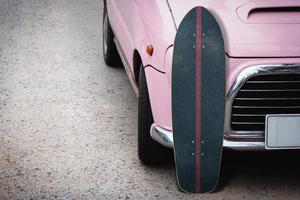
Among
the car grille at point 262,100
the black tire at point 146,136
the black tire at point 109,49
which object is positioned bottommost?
the black tire at point 109,49

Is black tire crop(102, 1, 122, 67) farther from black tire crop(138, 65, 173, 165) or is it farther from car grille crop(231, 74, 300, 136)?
car grille crop(231, 74, 300, 136)

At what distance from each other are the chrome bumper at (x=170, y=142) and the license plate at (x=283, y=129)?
4.5 inches

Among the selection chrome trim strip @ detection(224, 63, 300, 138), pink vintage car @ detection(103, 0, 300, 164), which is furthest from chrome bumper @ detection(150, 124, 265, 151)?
chrome trim strip @ detection(224, 63, 300, 138)

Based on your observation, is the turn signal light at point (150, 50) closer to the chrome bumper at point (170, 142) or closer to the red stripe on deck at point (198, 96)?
the red stripe on deck at point (198, 96)

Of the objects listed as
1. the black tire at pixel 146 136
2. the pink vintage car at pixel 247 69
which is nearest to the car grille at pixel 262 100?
the pink vintage car at pixel 247 69

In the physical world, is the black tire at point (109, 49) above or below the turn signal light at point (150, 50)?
below

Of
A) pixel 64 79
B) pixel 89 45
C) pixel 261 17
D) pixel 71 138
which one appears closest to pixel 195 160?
pixel 261 17

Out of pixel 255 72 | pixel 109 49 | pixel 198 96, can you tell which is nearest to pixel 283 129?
pixel 255 72

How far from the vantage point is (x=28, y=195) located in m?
4.41

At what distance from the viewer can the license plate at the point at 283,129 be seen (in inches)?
160

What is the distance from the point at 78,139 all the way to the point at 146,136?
2.73 ft

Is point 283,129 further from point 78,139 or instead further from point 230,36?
point 78,139

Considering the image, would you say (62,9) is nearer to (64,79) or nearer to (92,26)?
(92,26)

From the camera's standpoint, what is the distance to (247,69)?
13.3 ft
